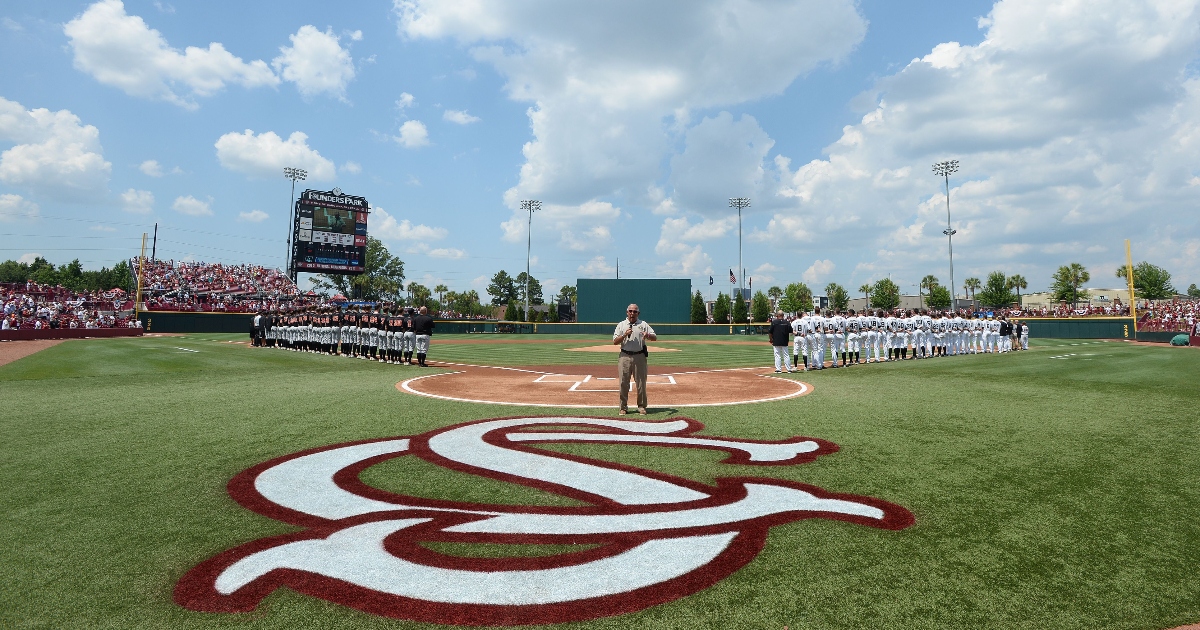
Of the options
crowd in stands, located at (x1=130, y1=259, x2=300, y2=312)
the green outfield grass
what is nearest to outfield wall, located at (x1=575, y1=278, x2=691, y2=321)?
crowd in stands, located at (x1=130, y1=259, x2=300, y2=312)

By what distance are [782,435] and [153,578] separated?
6.69m

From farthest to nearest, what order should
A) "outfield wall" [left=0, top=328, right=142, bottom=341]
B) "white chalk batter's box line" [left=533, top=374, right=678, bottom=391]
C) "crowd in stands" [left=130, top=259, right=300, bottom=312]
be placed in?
"crowd in stands" [left=130, top=259, right=300, bottom=312]
"outfield wall" [left=0, top=328, right=142, bottom=341]
"white chalk batter's box line" [left=533, top=374, right=678, bottom=391]

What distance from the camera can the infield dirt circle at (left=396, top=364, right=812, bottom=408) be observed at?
1115cm

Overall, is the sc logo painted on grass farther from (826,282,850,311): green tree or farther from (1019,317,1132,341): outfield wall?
(826,282,850,311): green tree

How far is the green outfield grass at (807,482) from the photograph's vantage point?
3.06 metres

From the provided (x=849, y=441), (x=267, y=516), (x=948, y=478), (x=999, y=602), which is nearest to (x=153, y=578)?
(x=267, y=516)

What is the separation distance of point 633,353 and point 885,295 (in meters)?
127

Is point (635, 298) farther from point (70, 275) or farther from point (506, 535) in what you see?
point (70, 275)

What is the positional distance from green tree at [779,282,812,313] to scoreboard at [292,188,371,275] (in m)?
105

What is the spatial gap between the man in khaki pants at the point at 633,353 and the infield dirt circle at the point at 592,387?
1099 mm

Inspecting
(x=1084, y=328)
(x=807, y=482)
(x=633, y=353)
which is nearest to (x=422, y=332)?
(x=633, y=353)

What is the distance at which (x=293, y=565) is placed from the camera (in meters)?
3.56

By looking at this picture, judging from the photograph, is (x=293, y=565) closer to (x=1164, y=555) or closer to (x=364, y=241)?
(x=1164, y=555)

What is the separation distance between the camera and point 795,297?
13775 cm
